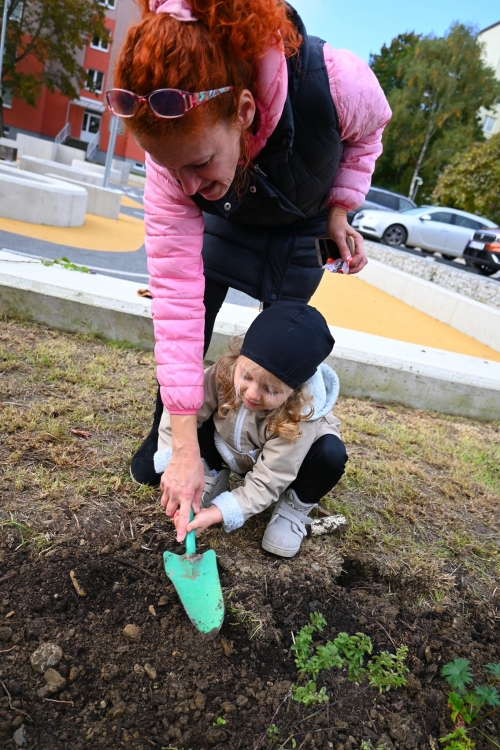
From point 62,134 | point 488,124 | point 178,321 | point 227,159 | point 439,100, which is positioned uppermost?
point 488,124

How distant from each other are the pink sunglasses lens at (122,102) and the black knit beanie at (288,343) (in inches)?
26.7

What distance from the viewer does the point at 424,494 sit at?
247 centimetres

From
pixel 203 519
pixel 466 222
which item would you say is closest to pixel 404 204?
pixel 466 222

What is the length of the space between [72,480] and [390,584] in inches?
44.9

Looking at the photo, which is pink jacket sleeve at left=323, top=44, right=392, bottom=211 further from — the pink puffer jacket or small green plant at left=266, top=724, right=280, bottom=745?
small green plant at left=266, top=724, right=280, bottom=745

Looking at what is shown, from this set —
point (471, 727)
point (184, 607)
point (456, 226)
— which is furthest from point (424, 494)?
point (456, 226)

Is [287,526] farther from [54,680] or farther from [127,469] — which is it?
[54,680]

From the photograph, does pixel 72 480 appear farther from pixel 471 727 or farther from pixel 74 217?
pixel 74 217

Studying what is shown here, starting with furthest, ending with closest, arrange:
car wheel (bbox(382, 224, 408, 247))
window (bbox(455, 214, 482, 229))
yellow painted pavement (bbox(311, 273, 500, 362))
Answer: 1. window (bbox(455, 214, 482, 229))
2. car wheel (bbox(382, 224, 408, 247))
3. yellow painted pavement (bbox(311, 273, 500, 362))

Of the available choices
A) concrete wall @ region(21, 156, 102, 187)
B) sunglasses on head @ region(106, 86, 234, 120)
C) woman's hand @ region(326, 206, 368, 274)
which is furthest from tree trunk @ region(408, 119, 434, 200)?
sunglasses on head @ region(106, 86, 234, 120)

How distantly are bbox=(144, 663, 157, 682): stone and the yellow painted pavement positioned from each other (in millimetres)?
3867

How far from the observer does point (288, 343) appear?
161 cm

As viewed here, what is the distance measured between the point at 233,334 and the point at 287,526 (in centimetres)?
152

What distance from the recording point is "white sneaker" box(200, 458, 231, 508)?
2045mm
